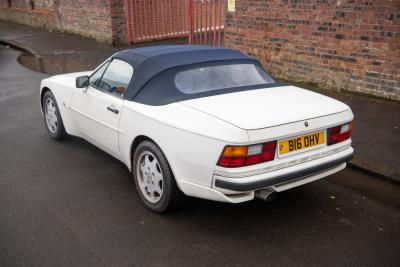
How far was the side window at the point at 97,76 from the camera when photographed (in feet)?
16.3

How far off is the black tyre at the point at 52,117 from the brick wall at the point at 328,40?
470cm

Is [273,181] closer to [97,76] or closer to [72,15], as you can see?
[97,76]

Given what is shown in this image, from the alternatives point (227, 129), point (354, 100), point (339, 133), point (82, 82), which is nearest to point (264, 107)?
point (227, 129)

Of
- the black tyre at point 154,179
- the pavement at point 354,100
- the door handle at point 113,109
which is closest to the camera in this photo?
the black tyre at point 154,179

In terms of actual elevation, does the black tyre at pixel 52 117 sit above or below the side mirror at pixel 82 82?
below

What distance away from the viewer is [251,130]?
135 inches

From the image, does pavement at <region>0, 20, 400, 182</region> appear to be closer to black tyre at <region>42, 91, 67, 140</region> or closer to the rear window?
the rear window

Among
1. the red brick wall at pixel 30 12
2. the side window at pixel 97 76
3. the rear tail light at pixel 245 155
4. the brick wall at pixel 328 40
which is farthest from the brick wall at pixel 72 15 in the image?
the rear tail light at pixel 245 155

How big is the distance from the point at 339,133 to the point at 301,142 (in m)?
0.50

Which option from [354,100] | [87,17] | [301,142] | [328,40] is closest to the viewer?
[301,142]

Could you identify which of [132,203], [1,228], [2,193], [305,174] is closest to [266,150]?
[305,174]

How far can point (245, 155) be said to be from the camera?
3.46m

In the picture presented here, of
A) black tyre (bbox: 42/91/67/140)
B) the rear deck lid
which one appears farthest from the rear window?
black tyre (bbox: 42/91/67/140)

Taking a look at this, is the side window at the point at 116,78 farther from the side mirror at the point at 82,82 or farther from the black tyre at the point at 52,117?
the black tyre at the point at 52,117
